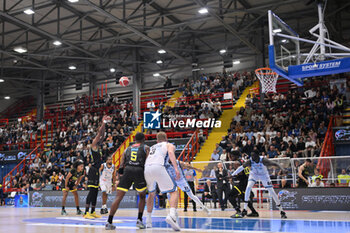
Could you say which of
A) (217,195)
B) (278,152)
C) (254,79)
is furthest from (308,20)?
(217,195)

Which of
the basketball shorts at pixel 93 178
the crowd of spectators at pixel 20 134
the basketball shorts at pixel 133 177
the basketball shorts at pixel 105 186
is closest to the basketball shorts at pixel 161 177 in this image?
the basketball shorts at pixel 133 177

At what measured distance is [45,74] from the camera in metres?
39.0

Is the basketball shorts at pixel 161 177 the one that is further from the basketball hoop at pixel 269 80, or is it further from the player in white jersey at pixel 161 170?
the basketball hoop at pixel 269 80

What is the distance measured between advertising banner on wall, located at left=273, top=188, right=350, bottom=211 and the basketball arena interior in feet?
0.13

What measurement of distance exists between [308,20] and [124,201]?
1922 centimetres

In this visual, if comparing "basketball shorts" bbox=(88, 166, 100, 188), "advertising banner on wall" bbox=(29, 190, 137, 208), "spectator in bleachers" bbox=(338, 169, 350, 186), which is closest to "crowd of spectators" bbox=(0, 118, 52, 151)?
"advertising banner on wall" bbox=(29, 190, 137, 208)

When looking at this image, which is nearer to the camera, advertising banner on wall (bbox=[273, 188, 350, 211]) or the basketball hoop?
advertising banner on wall (bbox=[273, 188, 350, 211])

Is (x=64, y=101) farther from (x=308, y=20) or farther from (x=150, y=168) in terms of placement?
(x=150, y=168)

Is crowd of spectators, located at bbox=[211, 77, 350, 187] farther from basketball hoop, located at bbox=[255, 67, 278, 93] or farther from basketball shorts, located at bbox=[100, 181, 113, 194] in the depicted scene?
basketball shorts, located at bbox=[100, 181, 113, 194]

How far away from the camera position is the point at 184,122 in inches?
1038

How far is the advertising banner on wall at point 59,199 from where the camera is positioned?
18719mm

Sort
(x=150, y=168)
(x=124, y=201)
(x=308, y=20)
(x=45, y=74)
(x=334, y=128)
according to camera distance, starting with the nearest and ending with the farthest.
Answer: (x=150, y=168)
(x=124, y=201)
(x=334, y=128)
(x=308, y=20)
(x=45, y=74)

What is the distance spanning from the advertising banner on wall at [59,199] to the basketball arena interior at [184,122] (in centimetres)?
8

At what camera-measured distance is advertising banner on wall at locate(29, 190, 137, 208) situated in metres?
18.7
